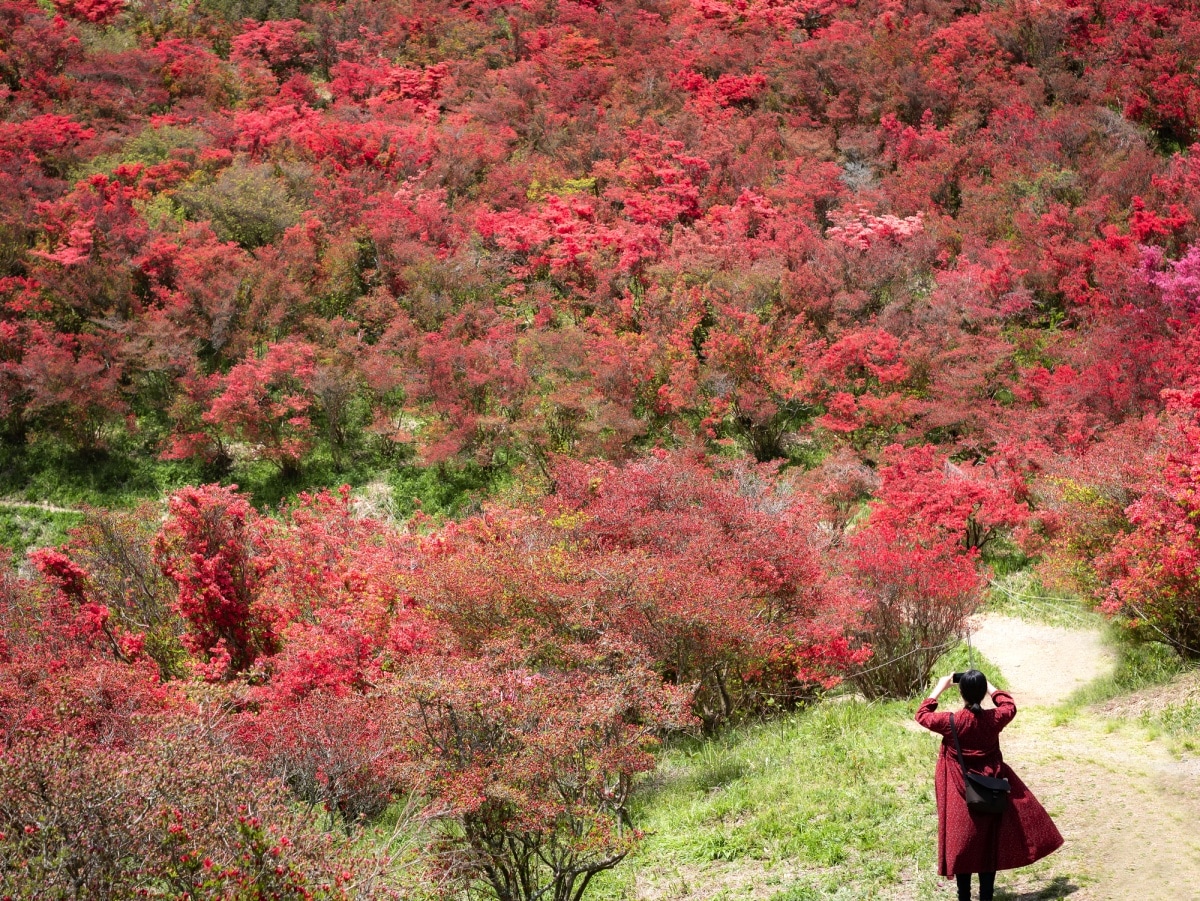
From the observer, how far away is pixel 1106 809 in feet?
22.9

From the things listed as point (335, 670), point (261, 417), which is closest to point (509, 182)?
point (261, 417)

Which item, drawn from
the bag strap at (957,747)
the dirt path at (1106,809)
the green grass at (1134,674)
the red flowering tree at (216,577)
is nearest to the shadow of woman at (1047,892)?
the dirt path at (1106,809)

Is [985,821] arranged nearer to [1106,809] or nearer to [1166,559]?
[1106,809]

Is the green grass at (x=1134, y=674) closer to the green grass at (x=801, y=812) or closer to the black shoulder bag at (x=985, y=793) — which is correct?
the green grass at (x=801, y=812)

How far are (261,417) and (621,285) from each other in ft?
32.0

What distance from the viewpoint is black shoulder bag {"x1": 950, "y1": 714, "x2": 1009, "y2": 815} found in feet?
17.7

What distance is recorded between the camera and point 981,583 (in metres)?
13.5

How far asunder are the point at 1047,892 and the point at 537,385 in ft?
54.9

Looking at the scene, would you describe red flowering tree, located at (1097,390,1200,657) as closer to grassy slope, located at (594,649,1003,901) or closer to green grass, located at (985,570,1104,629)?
green grass, located at (985,570,1104,629)

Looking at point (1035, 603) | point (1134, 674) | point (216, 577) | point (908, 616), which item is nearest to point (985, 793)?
point (1134, 674)

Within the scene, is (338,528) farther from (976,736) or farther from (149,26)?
(149,26)

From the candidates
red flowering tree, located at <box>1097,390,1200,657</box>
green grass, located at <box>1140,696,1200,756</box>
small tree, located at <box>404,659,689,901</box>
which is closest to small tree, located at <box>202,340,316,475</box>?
small tree, located at <box>404,659,689,901</box>

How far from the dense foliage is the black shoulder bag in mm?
2881

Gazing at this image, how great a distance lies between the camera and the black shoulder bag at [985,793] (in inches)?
212
